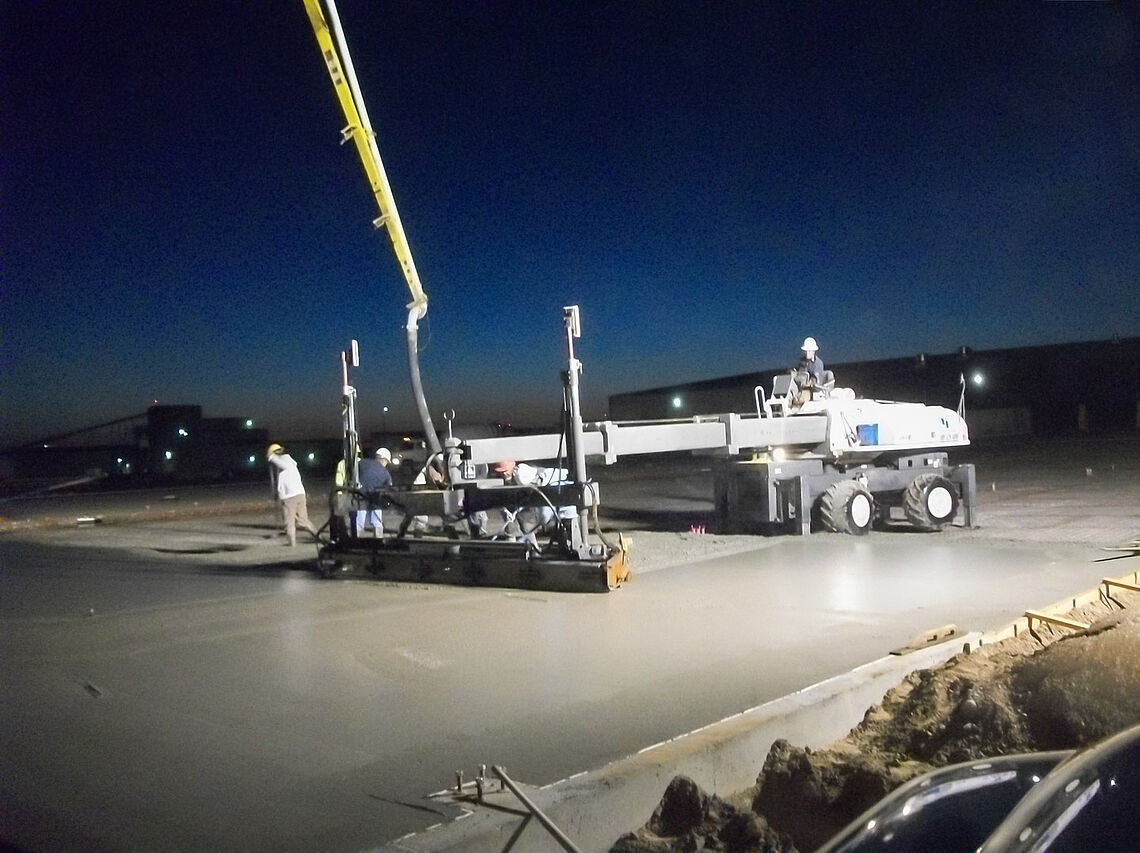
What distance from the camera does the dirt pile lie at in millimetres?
5047

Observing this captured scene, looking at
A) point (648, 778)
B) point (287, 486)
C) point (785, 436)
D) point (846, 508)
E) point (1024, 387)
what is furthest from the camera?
point (1024, 387)

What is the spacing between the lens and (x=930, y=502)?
17.7 m

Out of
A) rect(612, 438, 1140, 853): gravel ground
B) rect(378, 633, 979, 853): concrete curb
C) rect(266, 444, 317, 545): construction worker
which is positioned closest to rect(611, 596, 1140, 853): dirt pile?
rect(612, 438, 1140, 853): gravel ground

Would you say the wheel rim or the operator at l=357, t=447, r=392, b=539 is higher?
the operator at l=357, t=447, r=392, b=539

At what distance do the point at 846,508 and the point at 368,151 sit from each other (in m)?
9.06

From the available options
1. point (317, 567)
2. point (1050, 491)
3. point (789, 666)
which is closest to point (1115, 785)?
point (789, 666)

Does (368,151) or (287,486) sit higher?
(368,151)

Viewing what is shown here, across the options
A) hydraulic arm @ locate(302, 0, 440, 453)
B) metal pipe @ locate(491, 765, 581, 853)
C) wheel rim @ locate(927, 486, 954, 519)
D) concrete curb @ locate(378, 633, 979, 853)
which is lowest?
concrete curb @ locate(378, 633, 979, 853)

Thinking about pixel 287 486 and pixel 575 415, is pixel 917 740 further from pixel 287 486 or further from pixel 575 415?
pixel 287 486

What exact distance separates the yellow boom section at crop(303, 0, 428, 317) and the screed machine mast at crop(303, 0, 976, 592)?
0.02 meters

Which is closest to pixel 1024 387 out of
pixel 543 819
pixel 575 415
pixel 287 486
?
pixel 287 486

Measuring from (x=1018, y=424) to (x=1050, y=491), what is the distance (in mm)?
46373

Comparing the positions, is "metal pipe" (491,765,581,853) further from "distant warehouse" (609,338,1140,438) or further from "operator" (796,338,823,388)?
"distant warehouse" (609,338,1140,438)

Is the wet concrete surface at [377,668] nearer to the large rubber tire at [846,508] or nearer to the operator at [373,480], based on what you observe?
the large rubber tire at [846,508]
